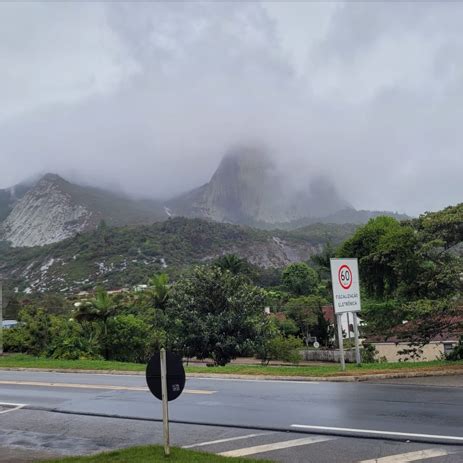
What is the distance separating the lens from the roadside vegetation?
18734 mm

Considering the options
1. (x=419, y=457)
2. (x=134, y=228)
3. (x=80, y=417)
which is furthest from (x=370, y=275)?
(x=134, y=228)

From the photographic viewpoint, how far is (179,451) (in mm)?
7715

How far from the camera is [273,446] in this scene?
330 inches

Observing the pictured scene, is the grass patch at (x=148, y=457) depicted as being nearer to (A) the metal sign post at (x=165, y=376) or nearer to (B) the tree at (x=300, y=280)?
(A) the metal sign post at (x=165, y=376)

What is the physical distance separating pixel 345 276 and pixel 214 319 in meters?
13.6

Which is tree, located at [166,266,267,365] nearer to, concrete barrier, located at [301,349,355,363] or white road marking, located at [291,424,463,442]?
concrete barrier, located at [301,349,355,363]

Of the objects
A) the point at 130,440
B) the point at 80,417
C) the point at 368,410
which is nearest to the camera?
the point at 130,440

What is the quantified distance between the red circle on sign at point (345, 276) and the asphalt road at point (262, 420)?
4.08 meters

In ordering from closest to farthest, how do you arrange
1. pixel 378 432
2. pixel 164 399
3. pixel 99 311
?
1. pixel 164 399
2. pixel 378 432
3. pixel 99 311

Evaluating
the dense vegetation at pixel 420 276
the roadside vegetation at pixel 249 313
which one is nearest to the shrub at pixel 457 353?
the roadside vegetation at pixel 249 313

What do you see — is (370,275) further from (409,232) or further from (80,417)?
(80,417)

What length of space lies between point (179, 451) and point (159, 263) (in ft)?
402

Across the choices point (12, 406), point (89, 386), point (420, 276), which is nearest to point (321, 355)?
point (420, 276)

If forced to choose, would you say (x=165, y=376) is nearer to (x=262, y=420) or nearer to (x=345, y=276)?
(x=262, y=420)
